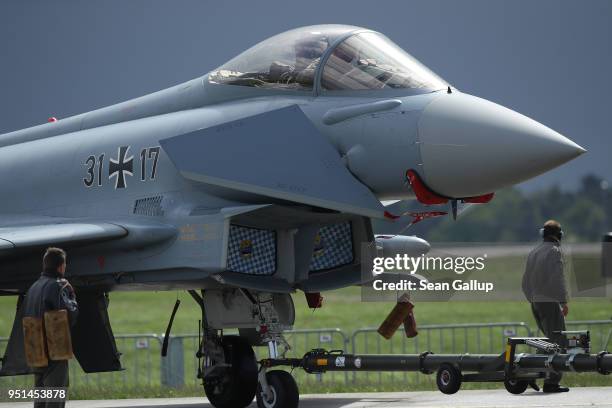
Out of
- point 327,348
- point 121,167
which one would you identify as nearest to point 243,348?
point 121,167

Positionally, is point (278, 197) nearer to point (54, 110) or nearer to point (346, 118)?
point (346, 118)

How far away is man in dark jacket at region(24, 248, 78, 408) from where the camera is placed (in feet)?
29.4

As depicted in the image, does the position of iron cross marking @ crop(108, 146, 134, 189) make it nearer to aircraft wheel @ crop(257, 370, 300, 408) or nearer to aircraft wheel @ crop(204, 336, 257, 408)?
aircraft wheel @ crop(204, 336, 257, 408)

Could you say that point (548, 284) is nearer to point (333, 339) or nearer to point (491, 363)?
point (491, 363)

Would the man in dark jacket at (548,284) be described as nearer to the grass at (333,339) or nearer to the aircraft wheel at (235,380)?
the grass at (333,339)

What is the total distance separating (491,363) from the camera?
32.9 ft

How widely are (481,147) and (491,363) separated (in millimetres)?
1929

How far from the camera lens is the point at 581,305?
32.2 meters

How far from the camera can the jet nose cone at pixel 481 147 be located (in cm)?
920

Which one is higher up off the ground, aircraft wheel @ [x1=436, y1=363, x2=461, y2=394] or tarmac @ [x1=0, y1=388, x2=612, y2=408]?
aircraft wheel @ [x1=436, y1=363, x2=461, y2=394]

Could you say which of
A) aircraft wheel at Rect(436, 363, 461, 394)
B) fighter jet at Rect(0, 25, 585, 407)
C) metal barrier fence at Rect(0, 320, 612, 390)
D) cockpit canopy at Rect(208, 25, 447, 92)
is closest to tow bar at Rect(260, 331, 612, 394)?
aircraft wheel at Rect(436, 363, 461, 394)

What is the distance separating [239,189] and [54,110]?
15668cm

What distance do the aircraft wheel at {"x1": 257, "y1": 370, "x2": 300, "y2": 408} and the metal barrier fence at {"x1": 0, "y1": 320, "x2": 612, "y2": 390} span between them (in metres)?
3.39

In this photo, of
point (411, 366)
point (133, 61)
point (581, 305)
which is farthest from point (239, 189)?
point (133, 61)
